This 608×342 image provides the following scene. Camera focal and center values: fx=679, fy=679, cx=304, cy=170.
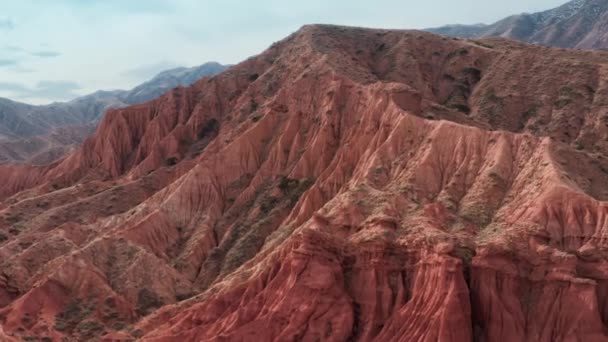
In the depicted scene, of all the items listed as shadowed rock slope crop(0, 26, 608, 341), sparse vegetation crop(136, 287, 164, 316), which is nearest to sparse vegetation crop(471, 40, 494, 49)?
shadowed rock slope crop(0, 26, 608, 341)

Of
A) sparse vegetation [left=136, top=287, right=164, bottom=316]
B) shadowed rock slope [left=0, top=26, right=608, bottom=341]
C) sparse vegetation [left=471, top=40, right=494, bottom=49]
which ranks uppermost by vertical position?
sparse vegetation [left=471, top=40, right=494, bottom=49]

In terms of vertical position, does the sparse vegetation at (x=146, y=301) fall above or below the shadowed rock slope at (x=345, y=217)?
below

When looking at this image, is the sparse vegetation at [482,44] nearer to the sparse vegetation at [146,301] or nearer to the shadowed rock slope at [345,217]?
the shadowed rock slope at [345,217]

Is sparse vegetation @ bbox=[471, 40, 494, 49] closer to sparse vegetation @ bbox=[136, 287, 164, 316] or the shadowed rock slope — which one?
the shadowed rock slope


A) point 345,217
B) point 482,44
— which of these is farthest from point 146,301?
point 482,44

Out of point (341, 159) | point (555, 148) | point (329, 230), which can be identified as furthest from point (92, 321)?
point (555, 148)

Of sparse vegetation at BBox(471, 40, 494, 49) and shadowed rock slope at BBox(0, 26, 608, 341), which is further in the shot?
sparse vegetation at BBox(471, 40, 494, 49)

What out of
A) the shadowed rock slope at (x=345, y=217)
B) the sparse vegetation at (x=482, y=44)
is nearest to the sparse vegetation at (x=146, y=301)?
the shadowed rock slope at (x=345, y=217)

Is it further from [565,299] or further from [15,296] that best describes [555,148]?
[15,296]

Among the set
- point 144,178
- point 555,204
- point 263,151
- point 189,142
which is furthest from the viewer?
point 189,142
